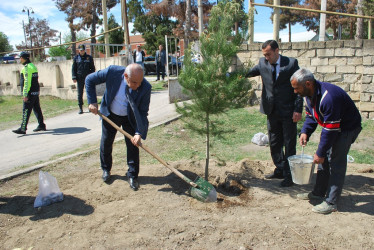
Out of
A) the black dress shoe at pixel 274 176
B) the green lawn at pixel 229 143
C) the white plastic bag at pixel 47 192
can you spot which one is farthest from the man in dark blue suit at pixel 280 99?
the white plastic bag at pixel 47 192

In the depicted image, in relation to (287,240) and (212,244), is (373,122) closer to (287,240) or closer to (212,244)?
(287,240)

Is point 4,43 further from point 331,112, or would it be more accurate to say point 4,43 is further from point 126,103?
point 331,112

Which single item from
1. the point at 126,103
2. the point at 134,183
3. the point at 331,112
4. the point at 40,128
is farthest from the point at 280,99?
the point at 40,128

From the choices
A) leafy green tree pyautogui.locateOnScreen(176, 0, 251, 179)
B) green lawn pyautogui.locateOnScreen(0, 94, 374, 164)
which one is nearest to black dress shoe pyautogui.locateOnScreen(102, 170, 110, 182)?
green lawn pyautogui.locateOnScreen(0, 94, 374, 164)

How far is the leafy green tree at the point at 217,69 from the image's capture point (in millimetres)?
3832

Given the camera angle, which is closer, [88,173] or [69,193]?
[69,193]

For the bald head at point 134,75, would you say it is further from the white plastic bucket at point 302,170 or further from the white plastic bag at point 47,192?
the white plastic bucket at point 302,170

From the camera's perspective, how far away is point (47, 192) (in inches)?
154

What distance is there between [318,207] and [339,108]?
117 centimetres

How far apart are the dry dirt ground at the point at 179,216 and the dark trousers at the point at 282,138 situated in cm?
31

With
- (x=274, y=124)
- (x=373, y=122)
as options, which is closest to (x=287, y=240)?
(x=274, y=124)

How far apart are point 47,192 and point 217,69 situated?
2.62 metres

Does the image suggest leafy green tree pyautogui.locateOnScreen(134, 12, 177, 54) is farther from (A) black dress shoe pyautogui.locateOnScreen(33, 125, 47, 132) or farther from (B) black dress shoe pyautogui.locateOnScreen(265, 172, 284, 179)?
(B) black dress shoe pyautogui.locateOnScreen(265, 172, 284, 179)

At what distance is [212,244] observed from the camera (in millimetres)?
3008
